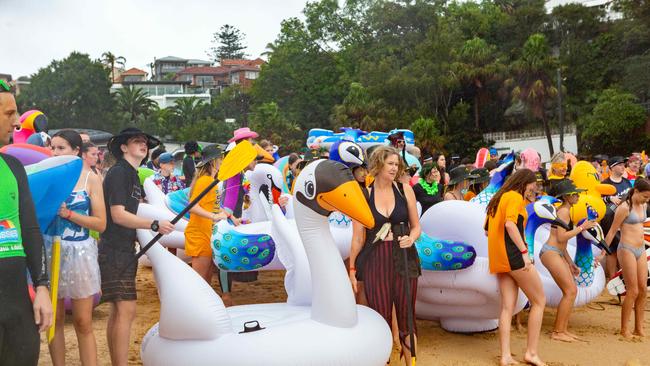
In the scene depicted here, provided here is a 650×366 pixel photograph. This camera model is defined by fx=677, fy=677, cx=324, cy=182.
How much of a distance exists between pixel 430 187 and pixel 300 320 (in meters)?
3.63

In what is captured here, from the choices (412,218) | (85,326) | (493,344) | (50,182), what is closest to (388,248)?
(412,218)

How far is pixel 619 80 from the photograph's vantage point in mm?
38719

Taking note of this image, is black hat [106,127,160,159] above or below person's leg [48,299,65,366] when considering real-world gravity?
above

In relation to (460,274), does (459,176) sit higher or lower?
higher

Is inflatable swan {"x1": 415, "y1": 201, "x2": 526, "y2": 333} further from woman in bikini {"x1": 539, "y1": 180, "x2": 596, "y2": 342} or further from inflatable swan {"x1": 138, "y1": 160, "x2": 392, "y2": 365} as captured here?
inflatable swan {"x1": 138, "y1": 160, "x2": 392, "y2": 365}

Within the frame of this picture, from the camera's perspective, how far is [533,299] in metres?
5.02

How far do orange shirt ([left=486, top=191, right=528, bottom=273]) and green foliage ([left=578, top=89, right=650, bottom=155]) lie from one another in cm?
3057

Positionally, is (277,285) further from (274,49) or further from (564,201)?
(274,49)

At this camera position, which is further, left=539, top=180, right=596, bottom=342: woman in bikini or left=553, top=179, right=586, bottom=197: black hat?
left=553, top=179, right=586, bottom=197: black hat

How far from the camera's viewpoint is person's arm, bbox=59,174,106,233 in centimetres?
361

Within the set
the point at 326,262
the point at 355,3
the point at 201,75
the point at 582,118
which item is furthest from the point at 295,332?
the point at 201,75

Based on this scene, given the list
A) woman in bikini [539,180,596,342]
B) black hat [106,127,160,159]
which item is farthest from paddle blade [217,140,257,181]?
woman in bikini [539,180,596,342]

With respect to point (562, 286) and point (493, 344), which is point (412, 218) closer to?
point (493, 344)

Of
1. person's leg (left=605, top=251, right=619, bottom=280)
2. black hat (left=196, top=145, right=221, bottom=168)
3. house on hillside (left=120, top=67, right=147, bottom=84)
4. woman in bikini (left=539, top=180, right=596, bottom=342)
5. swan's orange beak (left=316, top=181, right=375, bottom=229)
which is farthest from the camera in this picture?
house on hillside (left=120, top=67, right=147, bottom=84)
